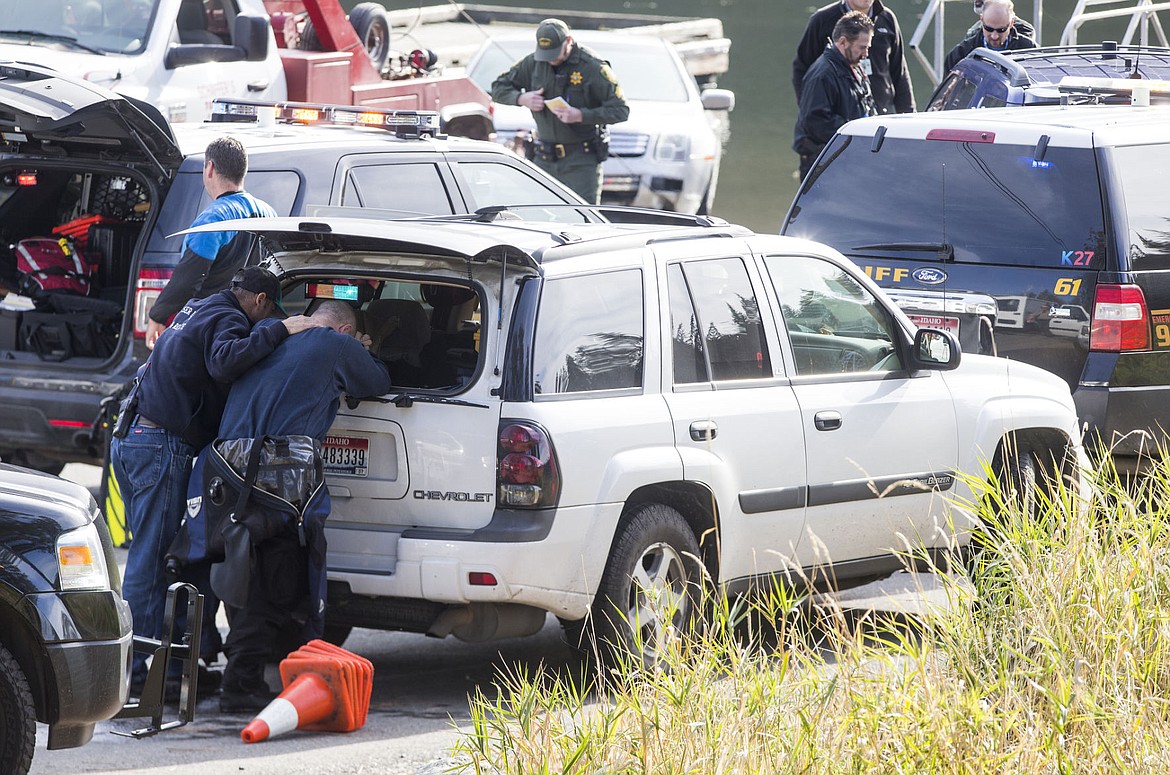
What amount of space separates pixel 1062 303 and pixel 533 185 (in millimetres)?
3020

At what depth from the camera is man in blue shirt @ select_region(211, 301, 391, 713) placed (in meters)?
5.95

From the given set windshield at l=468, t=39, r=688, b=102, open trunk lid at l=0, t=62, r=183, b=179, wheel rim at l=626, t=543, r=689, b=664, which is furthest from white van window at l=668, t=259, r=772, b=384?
windshield at l=468, t=39, r=688, b=102

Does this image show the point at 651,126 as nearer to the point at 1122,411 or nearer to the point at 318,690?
the point at 1122,411

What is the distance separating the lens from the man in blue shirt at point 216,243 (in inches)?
285

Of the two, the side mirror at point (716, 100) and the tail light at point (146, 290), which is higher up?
the side mirror at point (716, 100)

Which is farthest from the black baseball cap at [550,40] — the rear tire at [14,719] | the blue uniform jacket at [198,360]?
the rear tire at [14,719]

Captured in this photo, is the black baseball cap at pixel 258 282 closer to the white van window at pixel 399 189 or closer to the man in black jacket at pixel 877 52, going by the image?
the white van window at pixel 399 189

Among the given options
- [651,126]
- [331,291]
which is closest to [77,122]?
[331,291]

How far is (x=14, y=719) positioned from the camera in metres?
4.69

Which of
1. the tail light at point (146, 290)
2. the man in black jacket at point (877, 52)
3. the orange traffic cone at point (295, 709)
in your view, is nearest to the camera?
the orange traffic cone at point (295, 709)

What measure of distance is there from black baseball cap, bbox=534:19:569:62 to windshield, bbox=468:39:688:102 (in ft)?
12.3

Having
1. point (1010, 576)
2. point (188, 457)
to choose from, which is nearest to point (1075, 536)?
point (1010, 576)

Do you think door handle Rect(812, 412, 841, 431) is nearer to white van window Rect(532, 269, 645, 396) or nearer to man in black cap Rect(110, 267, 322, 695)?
white van window Rect(532, 269, 645, 396)

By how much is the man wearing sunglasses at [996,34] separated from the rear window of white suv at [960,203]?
4.29 m
